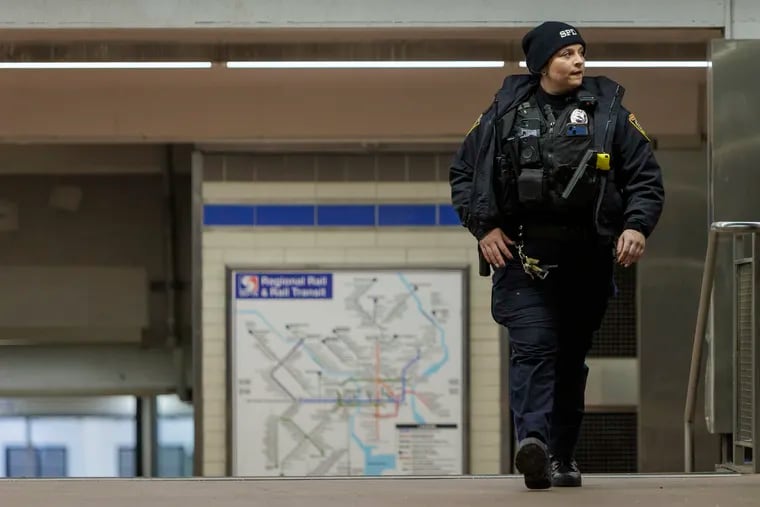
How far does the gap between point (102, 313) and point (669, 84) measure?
15.8 feet

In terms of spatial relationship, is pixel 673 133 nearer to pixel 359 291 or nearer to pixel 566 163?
pixel 359 291

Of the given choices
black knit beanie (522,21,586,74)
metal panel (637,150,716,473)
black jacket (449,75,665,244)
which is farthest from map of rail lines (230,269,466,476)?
black knit beanie (522,21,586,74)

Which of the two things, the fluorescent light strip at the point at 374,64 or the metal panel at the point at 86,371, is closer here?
the fluorescent light strip at the point at 374,64

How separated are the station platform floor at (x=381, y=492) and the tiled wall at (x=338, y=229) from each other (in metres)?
4.88

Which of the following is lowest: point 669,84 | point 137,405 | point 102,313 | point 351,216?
point 137,405

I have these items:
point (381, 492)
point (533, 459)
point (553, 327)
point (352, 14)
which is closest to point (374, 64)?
point (352, 14)

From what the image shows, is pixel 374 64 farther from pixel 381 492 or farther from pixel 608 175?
pixel 381 492

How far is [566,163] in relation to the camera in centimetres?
452

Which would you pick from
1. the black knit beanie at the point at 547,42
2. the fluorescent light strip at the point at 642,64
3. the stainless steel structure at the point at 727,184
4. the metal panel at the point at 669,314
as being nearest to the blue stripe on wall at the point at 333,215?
the metal panel at the point at 669,314

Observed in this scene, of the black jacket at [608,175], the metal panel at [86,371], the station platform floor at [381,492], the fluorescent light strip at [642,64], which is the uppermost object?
the fluorescent light strip at [642,64]

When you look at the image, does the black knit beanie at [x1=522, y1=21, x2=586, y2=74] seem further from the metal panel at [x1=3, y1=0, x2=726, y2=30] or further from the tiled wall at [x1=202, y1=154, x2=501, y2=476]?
the tiled wall at [x1=202, y1=154, x2=501, y2=476]

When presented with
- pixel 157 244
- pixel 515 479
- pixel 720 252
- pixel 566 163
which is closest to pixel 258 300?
pixel 157 244

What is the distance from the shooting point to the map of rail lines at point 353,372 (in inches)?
399

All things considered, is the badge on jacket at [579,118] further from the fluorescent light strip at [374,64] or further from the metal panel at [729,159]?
the fluorescent light strip at [374,64]
